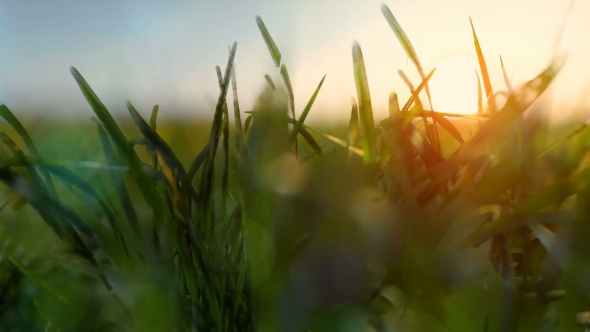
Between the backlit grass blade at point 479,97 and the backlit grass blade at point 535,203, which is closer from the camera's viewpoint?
the backlit grass blade at point 535,203

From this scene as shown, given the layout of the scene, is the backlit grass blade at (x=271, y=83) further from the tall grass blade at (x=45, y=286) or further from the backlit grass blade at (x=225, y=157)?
the tall grass blade at (x=45, y=286)

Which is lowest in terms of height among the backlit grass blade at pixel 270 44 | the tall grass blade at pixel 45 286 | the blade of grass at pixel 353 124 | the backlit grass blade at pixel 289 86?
the tall grass blade at pixel 45 286

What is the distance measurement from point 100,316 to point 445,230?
0.16 m

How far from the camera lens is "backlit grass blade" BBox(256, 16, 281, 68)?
0.22m

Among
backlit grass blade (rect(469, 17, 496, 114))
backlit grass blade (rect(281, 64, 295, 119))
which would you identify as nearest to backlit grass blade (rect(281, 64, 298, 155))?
backlit grass blade (rect(281, 64, 295, 119))

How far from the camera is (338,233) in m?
0.16

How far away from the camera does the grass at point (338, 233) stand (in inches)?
6.1

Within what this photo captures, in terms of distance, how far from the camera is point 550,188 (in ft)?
0.50

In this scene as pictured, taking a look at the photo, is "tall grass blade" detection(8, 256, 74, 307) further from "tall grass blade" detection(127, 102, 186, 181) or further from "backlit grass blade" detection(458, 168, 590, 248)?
"backlit grass blade" detection(458, 168, 590, 248)

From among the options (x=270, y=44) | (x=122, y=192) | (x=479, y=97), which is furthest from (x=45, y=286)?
(x=479, y=97)

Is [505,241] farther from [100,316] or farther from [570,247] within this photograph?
[100,316]

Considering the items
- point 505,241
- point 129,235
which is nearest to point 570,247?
point 505,241

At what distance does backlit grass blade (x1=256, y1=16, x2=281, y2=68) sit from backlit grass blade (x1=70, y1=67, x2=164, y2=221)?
83 mm

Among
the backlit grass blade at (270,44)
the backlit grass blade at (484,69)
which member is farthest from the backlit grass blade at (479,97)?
the backlit grass blade at (270,44)
